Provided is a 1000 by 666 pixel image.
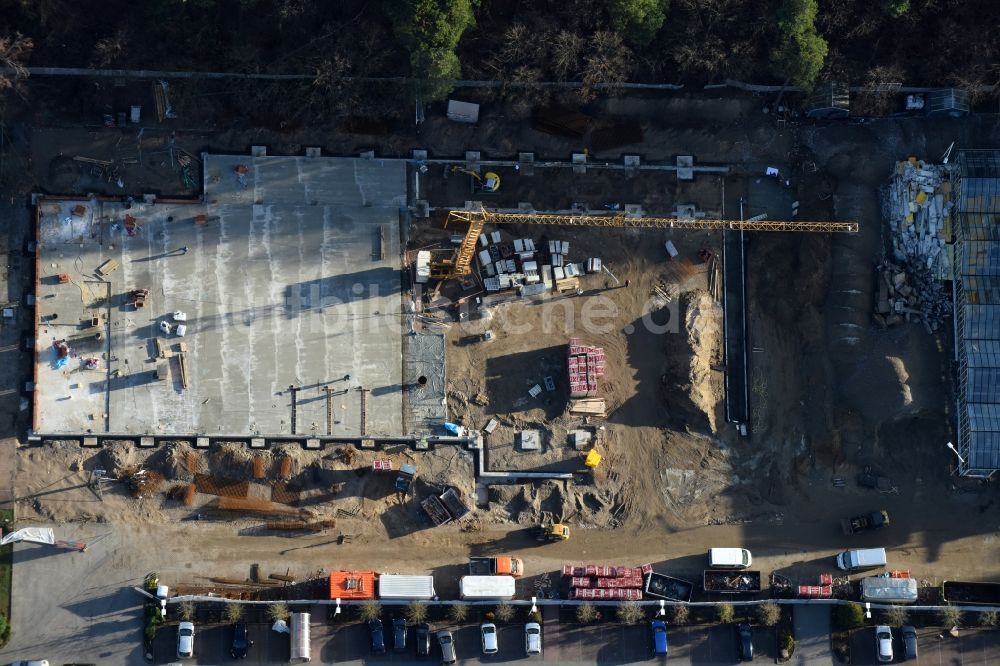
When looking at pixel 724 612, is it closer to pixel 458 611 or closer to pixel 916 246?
pixel 458 611

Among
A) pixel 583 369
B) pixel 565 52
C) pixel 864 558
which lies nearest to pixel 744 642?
pixel 864 558

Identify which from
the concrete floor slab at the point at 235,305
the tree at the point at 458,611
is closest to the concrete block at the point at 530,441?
the concrete floor slab at the point at 235,305

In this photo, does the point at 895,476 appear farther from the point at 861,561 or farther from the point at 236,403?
the point at 236,403

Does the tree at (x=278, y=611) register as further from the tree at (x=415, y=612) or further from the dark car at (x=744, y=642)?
the dark car at (x=744, y=642)

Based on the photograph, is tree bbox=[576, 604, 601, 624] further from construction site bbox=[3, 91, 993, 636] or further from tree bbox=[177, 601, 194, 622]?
tree bbox=[177, 601, 194, 622]

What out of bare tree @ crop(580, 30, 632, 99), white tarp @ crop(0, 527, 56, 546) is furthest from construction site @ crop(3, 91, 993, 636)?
bare tree @ crop(580, 30, 632, 99)

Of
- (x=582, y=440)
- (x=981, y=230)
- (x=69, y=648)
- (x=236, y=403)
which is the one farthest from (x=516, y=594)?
(x=981, y=230)
